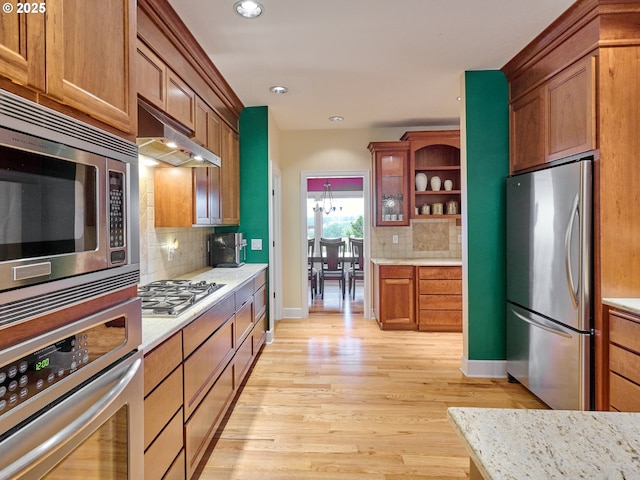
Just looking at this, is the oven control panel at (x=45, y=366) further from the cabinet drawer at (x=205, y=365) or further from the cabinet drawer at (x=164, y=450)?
the cabinet drawer at (x=205, y=365)

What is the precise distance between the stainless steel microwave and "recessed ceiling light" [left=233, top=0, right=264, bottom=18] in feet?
4.73

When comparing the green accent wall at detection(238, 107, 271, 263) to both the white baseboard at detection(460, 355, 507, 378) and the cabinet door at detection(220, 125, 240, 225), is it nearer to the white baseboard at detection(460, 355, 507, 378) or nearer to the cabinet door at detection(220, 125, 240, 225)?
the cabinet door at detection(220, 125, 240, 225)

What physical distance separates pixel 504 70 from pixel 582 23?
823 mm

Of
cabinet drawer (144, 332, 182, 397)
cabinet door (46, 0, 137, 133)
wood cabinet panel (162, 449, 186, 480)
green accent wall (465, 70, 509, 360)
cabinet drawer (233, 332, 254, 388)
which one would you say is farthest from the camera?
green accent wall (465, 70, 509, 360)

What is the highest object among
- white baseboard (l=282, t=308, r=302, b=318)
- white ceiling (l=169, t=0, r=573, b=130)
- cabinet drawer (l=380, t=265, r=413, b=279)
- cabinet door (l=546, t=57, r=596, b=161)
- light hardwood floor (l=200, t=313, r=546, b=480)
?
white ceiling (l=169, t=0, r=573, b=130)

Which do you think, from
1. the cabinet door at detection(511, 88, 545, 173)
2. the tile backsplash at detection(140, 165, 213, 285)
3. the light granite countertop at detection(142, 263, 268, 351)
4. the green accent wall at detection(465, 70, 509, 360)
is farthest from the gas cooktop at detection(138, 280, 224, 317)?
the cabinet door at detection(511, 88, 545, 173)

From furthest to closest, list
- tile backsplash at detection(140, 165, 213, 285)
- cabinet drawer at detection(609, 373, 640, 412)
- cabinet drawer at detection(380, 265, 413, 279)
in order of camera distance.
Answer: cabinet drawer at detection(380, 265, 413, 279)
tile backsplash at detection(140, 165, 213, 285)
cabinet drawer at detection(609, 373, 640, 412)

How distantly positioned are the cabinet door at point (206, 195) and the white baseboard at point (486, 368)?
253 centimetres

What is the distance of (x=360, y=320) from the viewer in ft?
15.9

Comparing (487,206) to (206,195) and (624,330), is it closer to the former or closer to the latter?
(624,330)

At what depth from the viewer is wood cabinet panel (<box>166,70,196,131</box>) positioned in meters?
2.20

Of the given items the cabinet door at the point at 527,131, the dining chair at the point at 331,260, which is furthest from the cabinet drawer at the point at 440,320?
the dining chair at the point at 331,260

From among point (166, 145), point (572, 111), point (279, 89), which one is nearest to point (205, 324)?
point (166, 145)

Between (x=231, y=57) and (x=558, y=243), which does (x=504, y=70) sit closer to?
(x=558, y=243)
